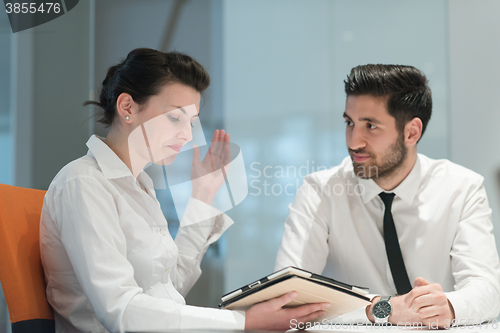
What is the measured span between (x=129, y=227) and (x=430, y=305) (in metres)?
0.85

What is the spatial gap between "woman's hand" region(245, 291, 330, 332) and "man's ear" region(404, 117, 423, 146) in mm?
973

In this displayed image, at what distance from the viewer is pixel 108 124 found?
1290mm

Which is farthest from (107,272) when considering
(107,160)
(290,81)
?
(290,81)

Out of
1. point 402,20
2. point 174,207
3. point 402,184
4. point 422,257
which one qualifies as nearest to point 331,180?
point 402,184

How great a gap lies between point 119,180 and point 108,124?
224mm

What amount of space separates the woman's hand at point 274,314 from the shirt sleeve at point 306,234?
1.81 feet

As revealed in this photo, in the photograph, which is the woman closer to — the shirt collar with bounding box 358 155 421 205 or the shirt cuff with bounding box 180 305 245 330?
the shirt cuff with bounding box 180 305 245 330

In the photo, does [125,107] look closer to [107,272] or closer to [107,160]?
[107,160]

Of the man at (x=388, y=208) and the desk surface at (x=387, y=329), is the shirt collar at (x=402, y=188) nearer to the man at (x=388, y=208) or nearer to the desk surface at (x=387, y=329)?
the man at (x=388, y=208)

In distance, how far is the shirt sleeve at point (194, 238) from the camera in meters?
1.44

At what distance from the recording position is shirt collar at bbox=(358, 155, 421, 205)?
1650mm

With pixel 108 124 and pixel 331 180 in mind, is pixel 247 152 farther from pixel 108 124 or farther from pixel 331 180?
pixel 108 124

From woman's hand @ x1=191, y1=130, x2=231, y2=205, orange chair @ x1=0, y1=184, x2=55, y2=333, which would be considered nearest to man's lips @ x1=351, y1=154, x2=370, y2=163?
woman's hand @ x1=191, y1=130, x2=231, y2=205

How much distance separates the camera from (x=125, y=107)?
4.03 feet
